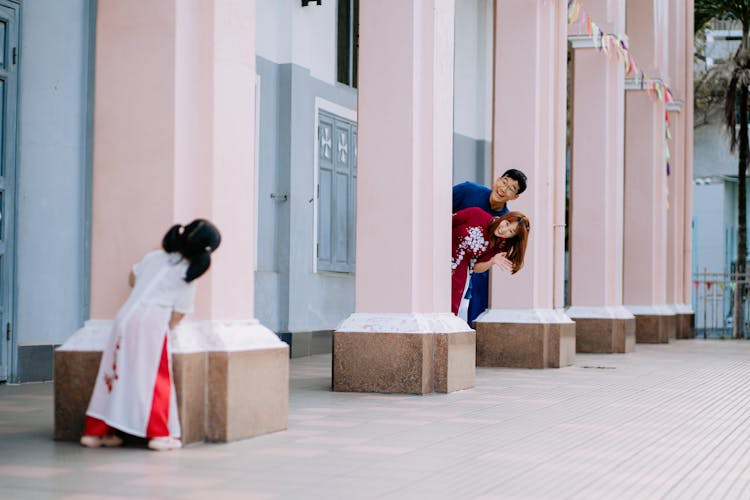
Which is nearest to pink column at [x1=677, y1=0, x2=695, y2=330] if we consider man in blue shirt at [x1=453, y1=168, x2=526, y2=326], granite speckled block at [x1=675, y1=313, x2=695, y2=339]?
granite speckled block at [x1=675, y1=313, x2=695, y2=339]

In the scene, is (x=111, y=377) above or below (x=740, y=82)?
below

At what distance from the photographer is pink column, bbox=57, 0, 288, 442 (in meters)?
5.95

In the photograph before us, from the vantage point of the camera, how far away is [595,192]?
1470cm

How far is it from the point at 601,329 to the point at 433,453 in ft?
30.6

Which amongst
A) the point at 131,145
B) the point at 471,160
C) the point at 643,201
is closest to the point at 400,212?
the point at 131,145

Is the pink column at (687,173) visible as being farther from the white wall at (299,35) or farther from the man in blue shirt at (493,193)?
the man in blue shirt at (493,193)

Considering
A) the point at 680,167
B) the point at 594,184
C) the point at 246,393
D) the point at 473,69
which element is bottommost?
the point at 246,393

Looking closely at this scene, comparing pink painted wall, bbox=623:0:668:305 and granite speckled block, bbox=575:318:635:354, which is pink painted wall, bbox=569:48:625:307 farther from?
pink painted wall, bbox=623:0:668:305

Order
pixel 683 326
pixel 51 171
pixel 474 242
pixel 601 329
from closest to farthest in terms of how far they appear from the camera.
A: pixel 51 171, pixel 474 242, pixel 601 329, pixel 683 326

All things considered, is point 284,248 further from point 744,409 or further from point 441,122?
point 744,409

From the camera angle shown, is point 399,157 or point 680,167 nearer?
point 399,157

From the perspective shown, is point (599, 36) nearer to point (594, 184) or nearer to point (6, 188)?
point (594, 184)

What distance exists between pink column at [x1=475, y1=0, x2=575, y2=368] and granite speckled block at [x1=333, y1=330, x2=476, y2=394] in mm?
3102

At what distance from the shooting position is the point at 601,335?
14.7 metres
